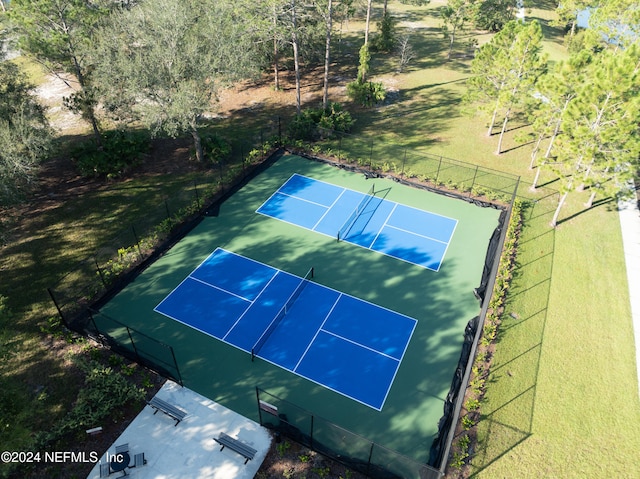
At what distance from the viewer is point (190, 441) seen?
12.9m

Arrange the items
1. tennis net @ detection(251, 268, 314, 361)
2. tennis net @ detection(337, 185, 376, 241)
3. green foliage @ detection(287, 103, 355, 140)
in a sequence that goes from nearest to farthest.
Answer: tennis net @ detection(251, 268, 314, 361) < tennis net @ detection(337, 185, 376, 241) < green foliage @ detection(287, 103, 355, 140)

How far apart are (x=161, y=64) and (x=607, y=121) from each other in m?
20.7

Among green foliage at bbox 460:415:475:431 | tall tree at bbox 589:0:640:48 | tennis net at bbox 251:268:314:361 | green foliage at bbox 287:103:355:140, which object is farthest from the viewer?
tall tree at bbox 589:0:640:48

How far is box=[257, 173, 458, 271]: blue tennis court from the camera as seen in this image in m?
20.0

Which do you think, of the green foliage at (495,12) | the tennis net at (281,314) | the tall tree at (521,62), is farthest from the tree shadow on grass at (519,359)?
the green foliage at (495,12)

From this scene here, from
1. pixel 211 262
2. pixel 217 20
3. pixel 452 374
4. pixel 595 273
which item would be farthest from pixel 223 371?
pixel 217 20

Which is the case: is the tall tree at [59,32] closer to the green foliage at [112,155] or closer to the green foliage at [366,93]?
the green foliage at [112,155]

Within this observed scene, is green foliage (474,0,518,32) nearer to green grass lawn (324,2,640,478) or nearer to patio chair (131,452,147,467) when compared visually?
green grass lawn (324,2,640,478)

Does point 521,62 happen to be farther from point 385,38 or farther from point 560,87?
point 385,38

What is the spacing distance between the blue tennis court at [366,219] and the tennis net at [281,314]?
325 centimetres

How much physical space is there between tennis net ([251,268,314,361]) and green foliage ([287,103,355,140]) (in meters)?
12.3

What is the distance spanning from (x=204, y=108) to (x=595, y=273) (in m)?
19.9

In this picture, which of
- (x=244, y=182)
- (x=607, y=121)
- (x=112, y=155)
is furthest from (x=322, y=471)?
(x=112, y=155)

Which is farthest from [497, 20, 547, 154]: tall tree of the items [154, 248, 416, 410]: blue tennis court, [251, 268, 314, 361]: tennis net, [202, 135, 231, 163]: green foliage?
[202, 135, 231, 163]: green foliage
